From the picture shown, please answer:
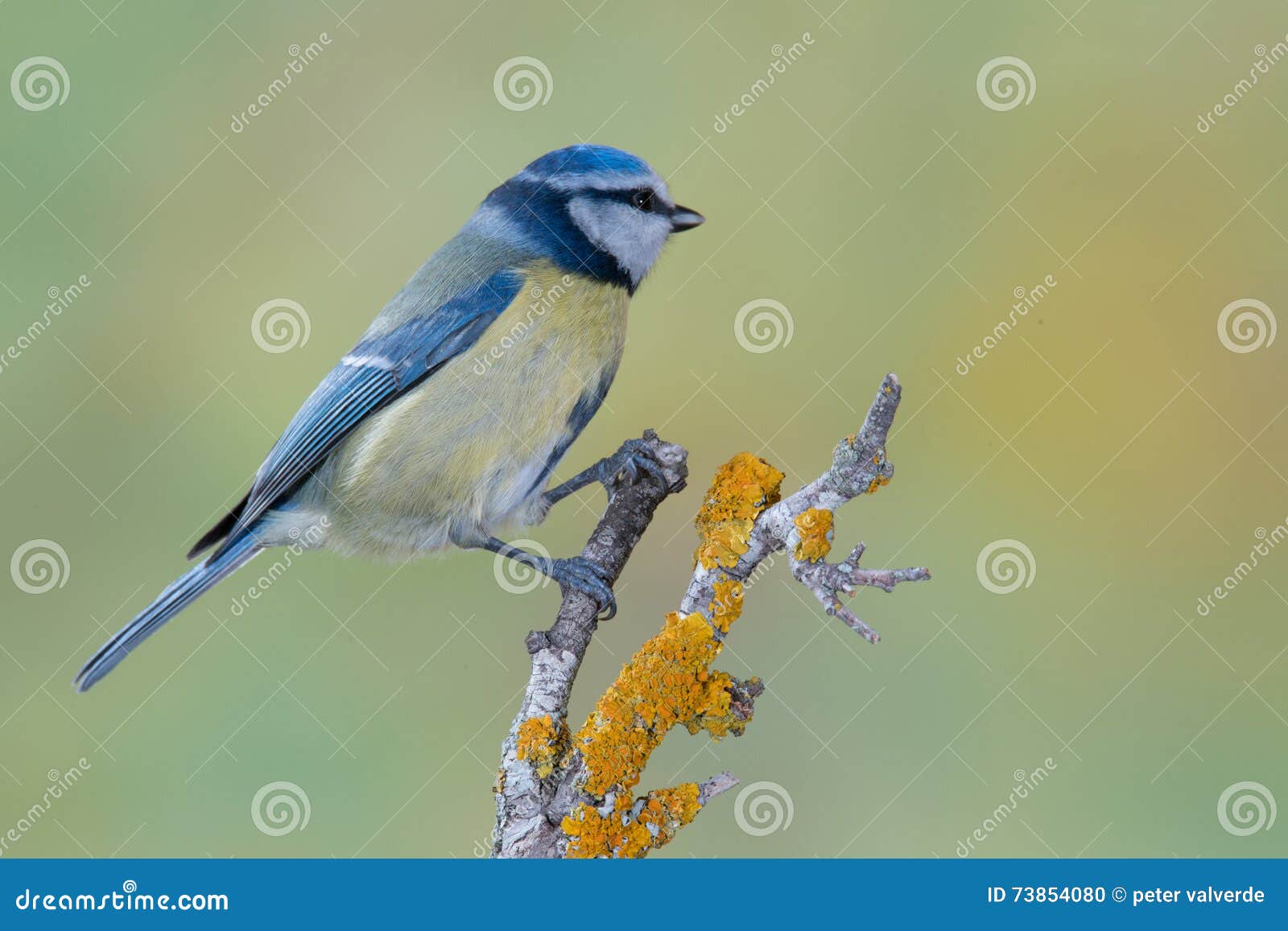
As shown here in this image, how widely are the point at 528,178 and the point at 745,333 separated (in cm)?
74

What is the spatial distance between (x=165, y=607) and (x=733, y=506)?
1470mm

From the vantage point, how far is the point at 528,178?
113 inches

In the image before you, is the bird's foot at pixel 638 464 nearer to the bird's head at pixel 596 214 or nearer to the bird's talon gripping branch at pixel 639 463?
the bird's talon gripping branch at pixel 639 463

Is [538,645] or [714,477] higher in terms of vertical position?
[714,477]

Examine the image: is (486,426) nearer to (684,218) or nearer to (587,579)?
(587,579)

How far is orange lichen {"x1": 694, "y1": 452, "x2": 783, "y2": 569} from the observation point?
211cm

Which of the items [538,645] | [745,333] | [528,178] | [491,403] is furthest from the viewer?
[745,333]

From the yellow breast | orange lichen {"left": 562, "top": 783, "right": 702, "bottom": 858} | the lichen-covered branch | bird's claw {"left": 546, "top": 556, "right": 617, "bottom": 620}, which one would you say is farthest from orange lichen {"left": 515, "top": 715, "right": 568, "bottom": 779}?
the yellow breast

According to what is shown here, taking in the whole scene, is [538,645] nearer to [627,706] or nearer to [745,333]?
[627,706]

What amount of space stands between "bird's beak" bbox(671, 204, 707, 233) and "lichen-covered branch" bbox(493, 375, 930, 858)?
0.90m

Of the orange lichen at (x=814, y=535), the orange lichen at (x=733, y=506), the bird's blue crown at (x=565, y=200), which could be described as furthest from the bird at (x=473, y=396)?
the orange lichen at (x=814, y=535)
